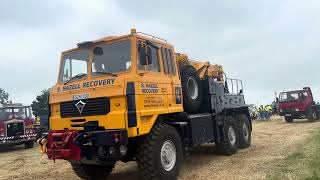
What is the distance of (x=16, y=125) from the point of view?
2008 centimetres

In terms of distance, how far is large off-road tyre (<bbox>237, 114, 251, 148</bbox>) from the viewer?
1402cm

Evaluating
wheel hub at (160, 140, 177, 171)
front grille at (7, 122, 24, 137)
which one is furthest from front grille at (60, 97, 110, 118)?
front grille at (7, 122, 24, 137)

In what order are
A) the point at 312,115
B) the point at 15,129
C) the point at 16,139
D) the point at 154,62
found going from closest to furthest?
the point at 154,62, the point at 16,139, the point at 15,129, the point at 312,115

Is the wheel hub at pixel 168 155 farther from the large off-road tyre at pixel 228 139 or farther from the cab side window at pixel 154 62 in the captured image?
the large off-road tyre at pixel 228 139

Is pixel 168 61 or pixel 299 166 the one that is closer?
pixel 299 166

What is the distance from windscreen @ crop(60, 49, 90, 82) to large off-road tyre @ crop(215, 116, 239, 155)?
16.8ft

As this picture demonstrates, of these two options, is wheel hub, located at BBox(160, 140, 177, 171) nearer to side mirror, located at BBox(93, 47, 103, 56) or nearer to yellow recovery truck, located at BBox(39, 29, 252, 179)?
yellow recovery truck, located at BBox(39, 29, 252, 179)

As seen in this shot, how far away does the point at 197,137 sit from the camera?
10.6 meters

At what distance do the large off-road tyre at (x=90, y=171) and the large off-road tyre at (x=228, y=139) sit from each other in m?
3.77

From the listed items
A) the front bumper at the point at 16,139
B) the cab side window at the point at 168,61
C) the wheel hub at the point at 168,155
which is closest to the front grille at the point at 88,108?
the wheel hub at the point at 168,155

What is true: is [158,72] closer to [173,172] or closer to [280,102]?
[173,172]

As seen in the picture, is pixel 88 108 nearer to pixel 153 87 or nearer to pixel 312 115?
pixel 153 87

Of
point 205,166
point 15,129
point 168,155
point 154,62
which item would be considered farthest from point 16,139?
point 168,155

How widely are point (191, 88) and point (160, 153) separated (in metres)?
3.08
